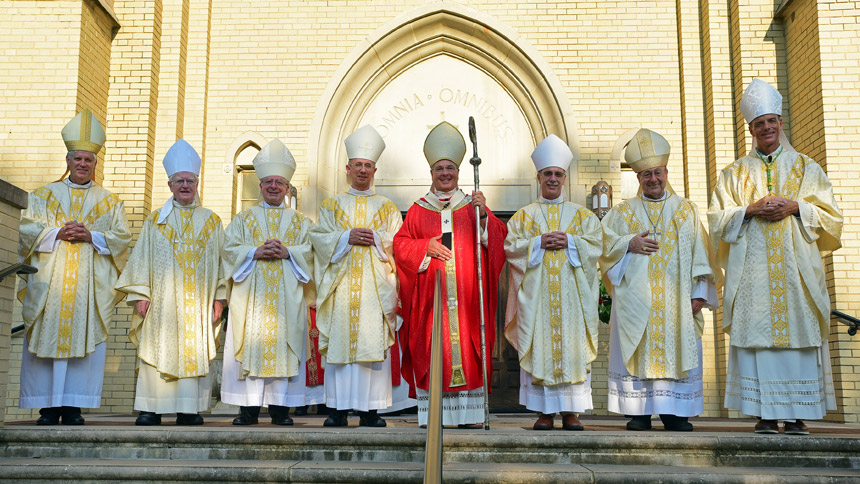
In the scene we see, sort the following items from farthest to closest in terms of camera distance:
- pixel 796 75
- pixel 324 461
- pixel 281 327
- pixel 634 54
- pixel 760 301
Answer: pixel 634 54
pixel 796 75
pixel 281 327
pixel 760 301
pixel 324 461

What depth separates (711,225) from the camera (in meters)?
5.95

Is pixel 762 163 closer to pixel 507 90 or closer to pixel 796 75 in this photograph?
pixel 796 75

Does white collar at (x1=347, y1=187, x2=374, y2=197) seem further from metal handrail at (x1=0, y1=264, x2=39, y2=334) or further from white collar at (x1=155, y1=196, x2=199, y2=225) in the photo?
metal handrail at (x1=0, y1=264, x2=39, y2=334)

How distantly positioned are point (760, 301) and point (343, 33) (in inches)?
252

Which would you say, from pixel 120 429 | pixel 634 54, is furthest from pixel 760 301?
pixel 634 54


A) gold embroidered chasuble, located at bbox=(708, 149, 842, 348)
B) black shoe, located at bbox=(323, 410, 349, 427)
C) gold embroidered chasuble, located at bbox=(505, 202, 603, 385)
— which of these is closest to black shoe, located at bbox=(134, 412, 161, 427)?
black shoe, located at bbox=(323, 410, 349, 427)

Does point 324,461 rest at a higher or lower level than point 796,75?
lower

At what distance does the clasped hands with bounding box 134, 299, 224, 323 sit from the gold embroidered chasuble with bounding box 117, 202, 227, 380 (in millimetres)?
34

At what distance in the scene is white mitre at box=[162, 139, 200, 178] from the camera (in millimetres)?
6559

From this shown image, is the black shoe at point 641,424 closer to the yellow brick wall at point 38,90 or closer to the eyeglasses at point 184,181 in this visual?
the eyeglasses at point 184,181

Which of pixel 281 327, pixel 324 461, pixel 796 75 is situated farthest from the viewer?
pixel 796 75

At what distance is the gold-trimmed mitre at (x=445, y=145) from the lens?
609 centimetres

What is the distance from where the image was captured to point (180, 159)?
21.5 ft

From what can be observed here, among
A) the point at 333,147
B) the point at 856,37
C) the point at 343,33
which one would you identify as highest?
the point at 343,33
